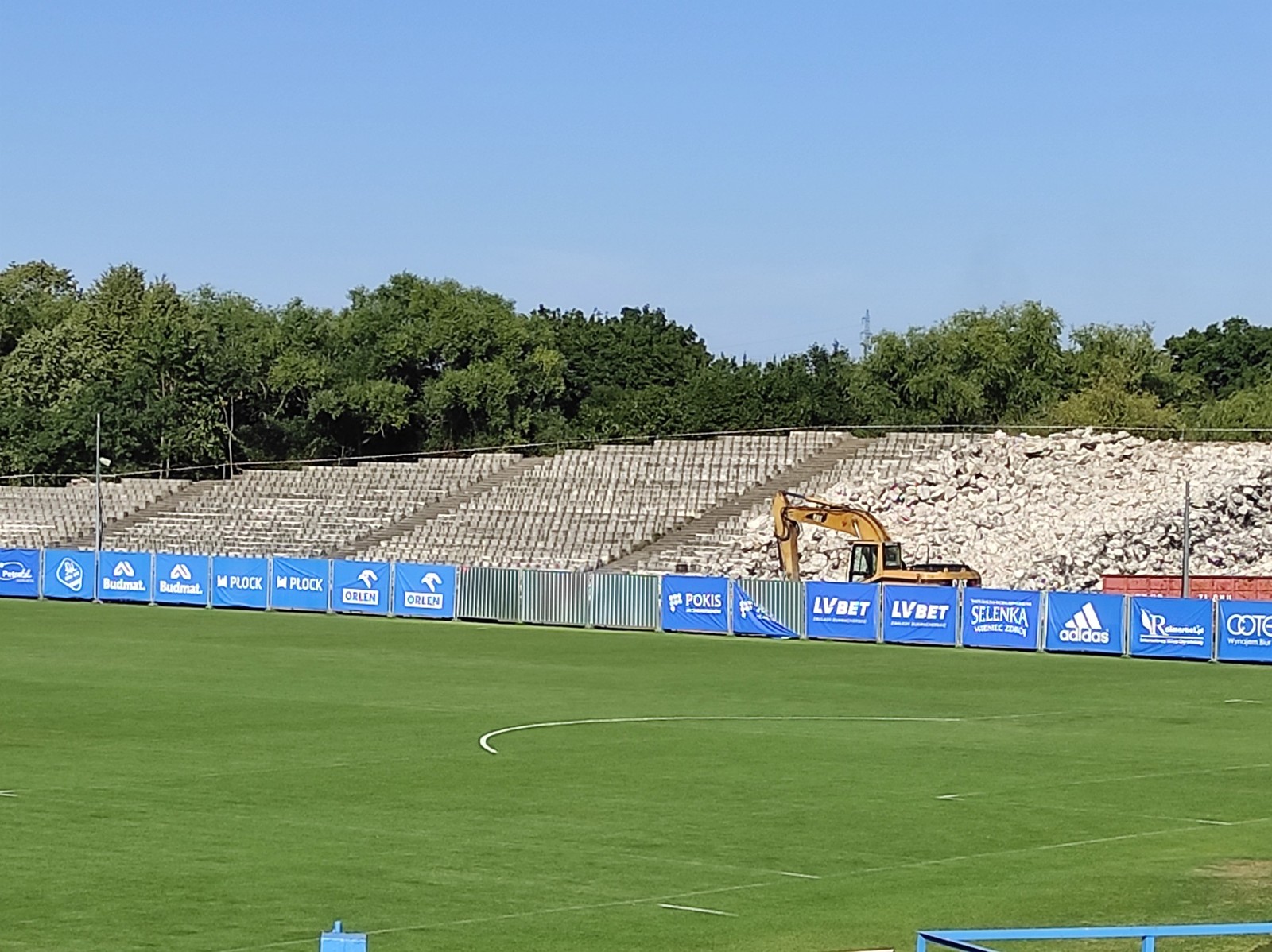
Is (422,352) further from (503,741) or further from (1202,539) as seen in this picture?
(503,741)

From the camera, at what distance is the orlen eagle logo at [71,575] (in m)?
69.2

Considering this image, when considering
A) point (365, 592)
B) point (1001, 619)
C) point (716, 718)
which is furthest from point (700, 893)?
point (365, 592)

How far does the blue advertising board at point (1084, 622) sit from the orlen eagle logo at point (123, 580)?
31.1 meters

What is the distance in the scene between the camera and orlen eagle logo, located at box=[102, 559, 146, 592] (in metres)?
68.1

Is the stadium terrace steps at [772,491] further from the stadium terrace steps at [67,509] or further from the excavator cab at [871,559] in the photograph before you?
the stadium terrace steps at [67,509]

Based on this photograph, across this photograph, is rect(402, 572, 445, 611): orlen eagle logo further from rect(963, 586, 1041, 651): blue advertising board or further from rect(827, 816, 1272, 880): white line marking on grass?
rect(827, 816, 1272, 880): white line marking on grass

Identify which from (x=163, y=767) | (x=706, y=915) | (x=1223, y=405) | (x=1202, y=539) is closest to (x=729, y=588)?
(x=1202, y=539)

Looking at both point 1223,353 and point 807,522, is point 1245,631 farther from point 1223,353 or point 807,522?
point 1223,353

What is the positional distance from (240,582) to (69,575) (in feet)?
23.6

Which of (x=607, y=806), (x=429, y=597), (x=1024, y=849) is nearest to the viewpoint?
(x=1024, y=849)

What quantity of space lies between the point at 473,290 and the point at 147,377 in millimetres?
33331

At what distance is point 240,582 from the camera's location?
217 feet

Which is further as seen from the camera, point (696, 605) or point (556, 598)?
point (556, 598)

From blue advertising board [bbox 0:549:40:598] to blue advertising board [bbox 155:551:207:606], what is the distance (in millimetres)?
5060
